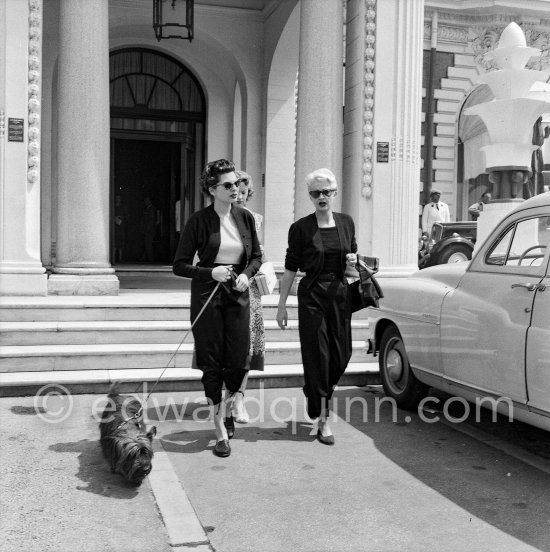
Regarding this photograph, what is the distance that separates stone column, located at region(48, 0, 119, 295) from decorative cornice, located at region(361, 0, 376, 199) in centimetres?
354

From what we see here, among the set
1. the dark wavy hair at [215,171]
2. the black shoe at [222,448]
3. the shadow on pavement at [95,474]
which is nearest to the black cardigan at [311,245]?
the dark wavy hair at [215,171]

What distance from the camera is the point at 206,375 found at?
530cm

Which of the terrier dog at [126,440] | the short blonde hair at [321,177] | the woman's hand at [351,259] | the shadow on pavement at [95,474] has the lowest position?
the shadow on pavement at [95,474]

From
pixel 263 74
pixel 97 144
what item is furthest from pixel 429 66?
pixel 97 144

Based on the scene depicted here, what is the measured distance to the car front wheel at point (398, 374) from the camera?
656 centimetres

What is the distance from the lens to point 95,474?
475 cm

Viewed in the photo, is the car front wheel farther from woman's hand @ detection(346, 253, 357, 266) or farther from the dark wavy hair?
the dark wavy hair

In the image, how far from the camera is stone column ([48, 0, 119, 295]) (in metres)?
9.52

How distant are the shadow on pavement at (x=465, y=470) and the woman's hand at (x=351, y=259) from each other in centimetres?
137

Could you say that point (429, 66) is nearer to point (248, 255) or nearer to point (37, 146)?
point (37, 146)

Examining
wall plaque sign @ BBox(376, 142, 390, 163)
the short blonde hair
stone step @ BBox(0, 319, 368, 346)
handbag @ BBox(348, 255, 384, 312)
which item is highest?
wall plaque sign @ BBox(376, 142, 390, 163)

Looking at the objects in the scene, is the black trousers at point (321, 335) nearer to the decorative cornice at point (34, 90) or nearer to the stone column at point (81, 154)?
the stone column at point (81, 154)

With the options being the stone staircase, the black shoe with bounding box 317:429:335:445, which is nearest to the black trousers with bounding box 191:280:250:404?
the black shoe with bounding box 317:429:335:445

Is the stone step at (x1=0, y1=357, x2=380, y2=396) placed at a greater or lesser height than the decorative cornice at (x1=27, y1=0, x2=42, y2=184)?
lesser
